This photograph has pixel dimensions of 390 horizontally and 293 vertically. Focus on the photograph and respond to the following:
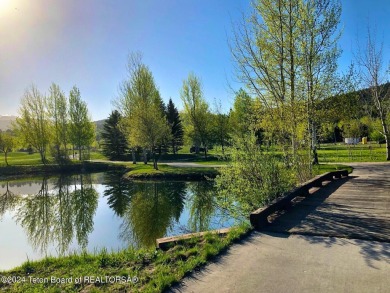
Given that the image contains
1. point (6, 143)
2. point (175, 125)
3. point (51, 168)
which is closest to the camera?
point (51, 168)

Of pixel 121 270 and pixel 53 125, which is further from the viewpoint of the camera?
pixel 53 125

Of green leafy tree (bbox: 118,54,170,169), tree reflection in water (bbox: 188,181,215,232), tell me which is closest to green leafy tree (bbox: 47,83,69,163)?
green leafy tree (bbox: 118,54,170,169)

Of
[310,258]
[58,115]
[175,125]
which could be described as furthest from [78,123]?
[310,258]

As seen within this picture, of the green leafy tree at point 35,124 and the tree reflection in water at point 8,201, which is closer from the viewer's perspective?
the tree reflection in water at point 8,201

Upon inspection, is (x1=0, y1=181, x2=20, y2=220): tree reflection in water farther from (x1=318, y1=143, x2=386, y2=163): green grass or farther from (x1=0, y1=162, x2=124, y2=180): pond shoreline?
(x1=318, y1=143, x2=386, y2=163): green grass

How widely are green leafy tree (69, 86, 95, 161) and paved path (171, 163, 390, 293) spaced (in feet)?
133

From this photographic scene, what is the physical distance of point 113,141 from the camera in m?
46.1

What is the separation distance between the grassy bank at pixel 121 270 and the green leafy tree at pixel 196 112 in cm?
3391

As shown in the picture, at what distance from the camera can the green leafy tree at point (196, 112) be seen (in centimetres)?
4006

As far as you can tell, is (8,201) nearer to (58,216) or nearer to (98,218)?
(58,216)

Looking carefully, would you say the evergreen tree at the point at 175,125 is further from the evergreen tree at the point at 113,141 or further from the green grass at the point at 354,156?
the green grass at the point at 354,156

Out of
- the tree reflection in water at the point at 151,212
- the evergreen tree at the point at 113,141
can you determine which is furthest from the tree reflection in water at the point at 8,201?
the evergreen tree at the point at 113,141

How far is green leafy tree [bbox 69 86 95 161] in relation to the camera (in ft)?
144

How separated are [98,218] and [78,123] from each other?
33365mm
